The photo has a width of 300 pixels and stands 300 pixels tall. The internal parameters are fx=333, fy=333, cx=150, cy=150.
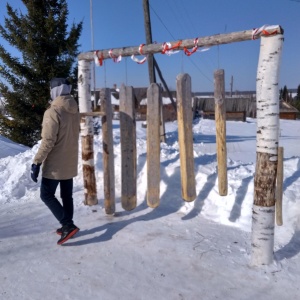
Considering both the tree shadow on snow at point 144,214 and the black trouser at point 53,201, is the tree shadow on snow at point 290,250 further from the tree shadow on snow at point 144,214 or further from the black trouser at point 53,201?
the black trouser at point 53,201

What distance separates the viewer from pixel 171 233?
3891 mm

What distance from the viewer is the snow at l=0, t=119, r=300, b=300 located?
2.78 meters

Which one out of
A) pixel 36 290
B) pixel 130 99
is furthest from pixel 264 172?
pixel 36 290

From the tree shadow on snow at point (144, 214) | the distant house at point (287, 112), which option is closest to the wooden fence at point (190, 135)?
the tree shadow on snow at point (144, 214)

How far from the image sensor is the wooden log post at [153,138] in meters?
4.07

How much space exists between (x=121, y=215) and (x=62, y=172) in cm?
120

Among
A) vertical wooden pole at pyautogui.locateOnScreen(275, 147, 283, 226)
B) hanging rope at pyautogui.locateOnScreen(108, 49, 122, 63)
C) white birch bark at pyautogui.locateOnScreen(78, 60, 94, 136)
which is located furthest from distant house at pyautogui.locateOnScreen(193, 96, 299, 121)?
vertical wooden pole at pyautogui.locateOnScreen(275, 147, 283, 226)

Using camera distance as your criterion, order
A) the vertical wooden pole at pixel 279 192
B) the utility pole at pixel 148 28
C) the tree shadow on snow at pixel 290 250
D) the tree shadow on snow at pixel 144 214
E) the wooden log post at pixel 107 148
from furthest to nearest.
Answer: the utility pole at pixel 148 28 → the wooden log post at pixel 107 148 → the tree shadow on snow at pixel 144 214 → the vertical wooden pole at pixel 279 192 → the tree shadow on snow at pixel 290 250

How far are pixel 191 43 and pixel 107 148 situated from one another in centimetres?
169

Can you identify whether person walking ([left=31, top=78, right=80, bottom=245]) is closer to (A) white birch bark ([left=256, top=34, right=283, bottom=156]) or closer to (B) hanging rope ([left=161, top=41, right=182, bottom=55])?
(B) hanging rope ([left=161, top=41, right=182, bottom=55])

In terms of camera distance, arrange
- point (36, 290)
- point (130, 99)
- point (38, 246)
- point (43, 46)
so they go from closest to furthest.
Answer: point (36, 290) < point (38, 246) < point (130, 99) < point (43, 46)

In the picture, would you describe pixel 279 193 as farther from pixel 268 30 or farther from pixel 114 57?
pixel 114 57

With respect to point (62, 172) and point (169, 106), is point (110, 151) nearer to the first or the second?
point (62, 172)

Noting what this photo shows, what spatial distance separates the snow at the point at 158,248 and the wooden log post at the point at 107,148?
228 millimetres
